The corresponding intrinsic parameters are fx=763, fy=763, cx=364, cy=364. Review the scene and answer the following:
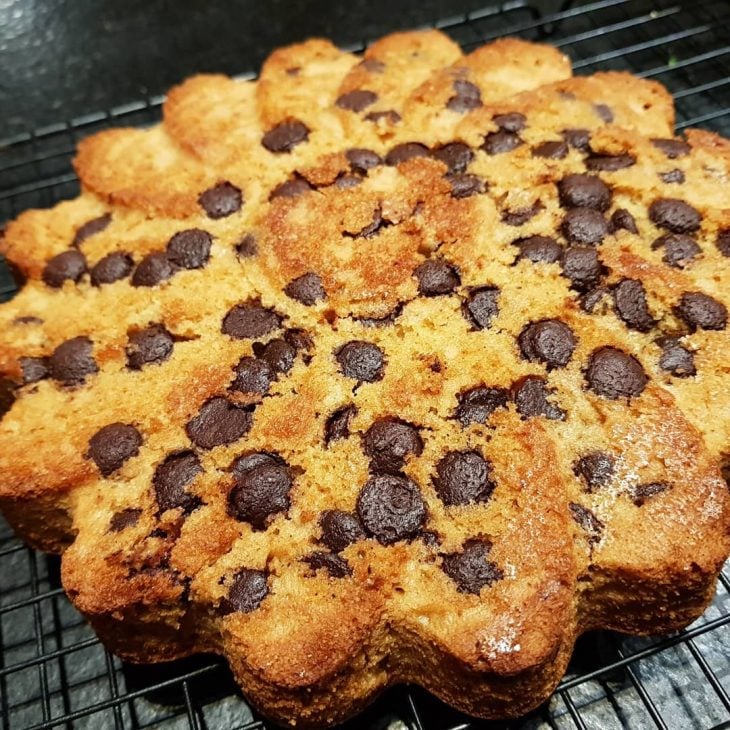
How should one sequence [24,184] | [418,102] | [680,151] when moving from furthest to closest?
[24,184] < [418,102] < [680,151]

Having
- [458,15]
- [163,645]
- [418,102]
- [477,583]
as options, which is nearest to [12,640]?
[163,645]

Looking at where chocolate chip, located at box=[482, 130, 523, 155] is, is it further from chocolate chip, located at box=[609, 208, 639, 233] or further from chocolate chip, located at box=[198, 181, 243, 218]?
chocolate chip, located at box=[198, 181, 243, 218]

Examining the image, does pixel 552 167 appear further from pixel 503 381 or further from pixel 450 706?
pixel 450 706

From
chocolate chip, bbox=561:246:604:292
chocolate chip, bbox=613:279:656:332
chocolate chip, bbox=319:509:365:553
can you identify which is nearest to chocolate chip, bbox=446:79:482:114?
chocolate chip, bbox=561:246:604:292

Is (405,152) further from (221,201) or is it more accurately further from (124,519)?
(124,519)

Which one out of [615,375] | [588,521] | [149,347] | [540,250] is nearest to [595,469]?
[588,521]

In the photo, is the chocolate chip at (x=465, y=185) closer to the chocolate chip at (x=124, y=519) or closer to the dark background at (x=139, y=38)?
the chocolate chip at (x=124, y=519)

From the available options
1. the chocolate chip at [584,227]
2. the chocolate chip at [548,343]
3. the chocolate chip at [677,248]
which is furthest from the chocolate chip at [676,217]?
the chocolate chip at [548,343]
